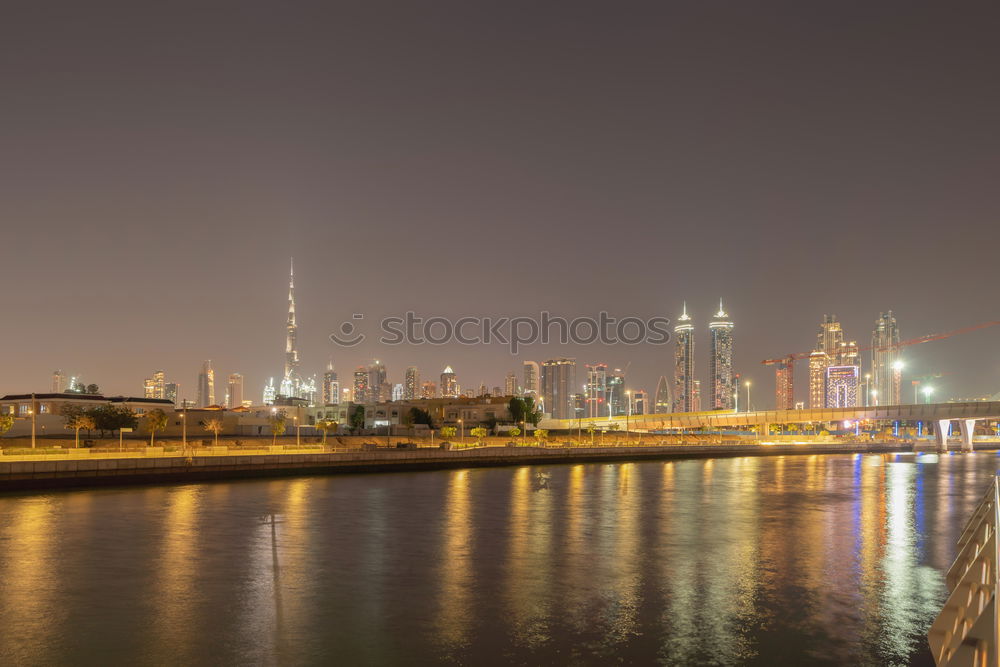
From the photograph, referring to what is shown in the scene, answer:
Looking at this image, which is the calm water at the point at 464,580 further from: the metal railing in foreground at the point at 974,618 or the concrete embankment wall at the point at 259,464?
the concrete embankment wall at the point at 259,464

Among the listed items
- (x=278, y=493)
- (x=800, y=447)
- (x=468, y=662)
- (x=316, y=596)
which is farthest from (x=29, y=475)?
(x=800, y=447)

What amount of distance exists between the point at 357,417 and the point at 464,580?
122451 millimetres

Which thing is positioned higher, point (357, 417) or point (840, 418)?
point (357, 417)

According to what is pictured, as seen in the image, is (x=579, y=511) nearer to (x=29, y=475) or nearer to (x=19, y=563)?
(x=19, y=563)

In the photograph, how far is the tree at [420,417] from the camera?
146 m

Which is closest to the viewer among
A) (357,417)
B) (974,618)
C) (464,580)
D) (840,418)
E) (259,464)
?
(974,618)

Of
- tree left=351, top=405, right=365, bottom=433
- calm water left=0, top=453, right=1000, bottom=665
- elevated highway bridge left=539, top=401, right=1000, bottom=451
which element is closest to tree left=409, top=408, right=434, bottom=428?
tree left=351, top=405, right=365, bottom=433

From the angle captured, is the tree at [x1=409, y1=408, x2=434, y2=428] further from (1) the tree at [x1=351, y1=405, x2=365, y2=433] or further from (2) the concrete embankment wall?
(2) the concrete embankment wall

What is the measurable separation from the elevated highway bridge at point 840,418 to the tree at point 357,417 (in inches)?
1345

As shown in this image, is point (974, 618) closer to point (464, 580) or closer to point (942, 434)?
point (464, 580)

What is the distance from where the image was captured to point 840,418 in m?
138

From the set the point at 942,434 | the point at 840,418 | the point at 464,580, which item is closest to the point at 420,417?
the point at 840,418

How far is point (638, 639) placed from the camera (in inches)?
723

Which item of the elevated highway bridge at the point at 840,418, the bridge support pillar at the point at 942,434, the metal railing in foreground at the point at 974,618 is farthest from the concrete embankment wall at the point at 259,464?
the bridge support pillar at the point at 942,434
